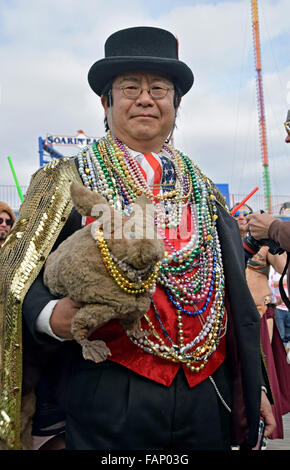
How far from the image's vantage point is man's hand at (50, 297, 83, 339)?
136 cm

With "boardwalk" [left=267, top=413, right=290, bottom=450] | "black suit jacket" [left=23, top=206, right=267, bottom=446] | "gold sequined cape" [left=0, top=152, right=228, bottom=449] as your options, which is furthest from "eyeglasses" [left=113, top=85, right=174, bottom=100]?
"boardwalk" [left=267, top=413, right=290, bottom=450]

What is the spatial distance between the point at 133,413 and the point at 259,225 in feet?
5.59

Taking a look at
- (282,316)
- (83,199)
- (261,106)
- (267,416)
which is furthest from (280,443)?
(261,106)

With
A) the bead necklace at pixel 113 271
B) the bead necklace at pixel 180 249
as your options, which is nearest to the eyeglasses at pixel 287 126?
the bead necklace at pixel 180 249

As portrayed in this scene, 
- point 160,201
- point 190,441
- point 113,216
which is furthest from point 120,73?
point 190,441

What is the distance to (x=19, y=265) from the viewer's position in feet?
5.08

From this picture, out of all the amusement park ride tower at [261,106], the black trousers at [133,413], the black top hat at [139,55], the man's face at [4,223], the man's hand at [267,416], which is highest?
the amusement park ride tower at [261,106]

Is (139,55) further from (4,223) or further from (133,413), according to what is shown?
(4,223)

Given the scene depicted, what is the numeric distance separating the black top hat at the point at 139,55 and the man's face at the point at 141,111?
4 centimetres

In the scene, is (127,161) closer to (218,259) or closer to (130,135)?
(130,135)

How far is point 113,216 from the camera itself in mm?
1291

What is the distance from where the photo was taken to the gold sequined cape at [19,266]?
151 cm

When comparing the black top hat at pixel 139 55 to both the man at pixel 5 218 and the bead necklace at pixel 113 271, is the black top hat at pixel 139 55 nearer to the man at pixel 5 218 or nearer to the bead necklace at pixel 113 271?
the bead necklace at pixel 113 271

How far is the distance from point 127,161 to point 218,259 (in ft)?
1.86
